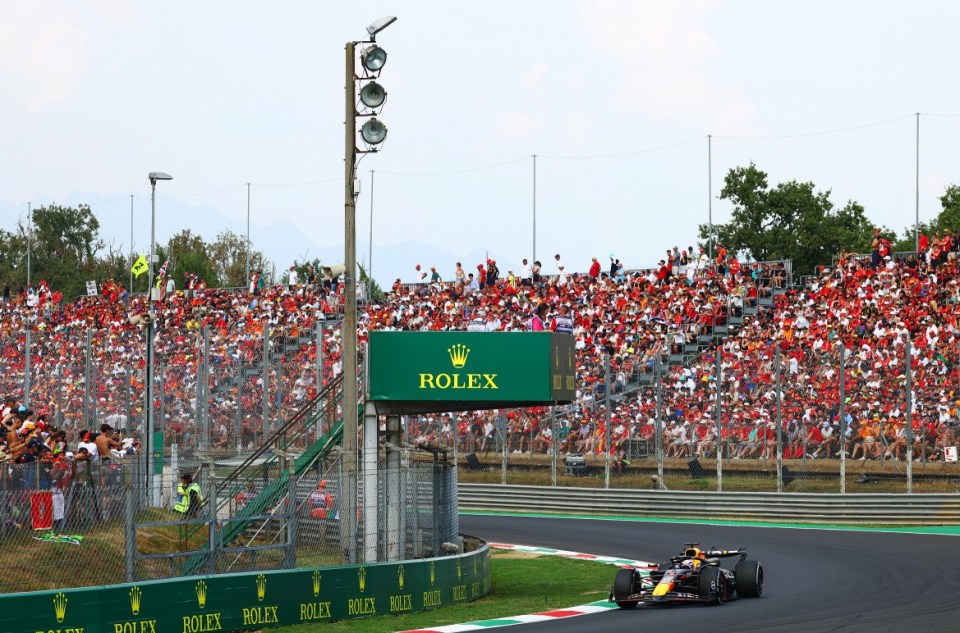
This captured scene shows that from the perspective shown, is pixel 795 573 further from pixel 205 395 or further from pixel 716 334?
pixel 716 334

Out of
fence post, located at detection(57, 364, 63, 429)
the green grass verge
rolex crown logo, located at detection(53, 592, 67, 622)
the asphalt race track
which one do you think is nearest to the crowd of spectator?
fence post, located at detection(57, 364, 63, 429)

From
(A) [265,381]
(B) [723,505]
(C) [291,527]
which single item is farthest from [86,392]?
(C) [291,527]

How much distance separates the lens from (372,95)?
17.4m

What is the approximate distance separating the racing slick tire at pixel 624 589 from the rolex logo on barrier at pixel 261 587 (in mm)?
4384

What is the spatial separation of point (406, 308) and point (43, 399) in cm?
1300

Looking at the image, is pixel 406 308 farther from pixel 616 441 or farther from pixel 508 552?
Answer: pixel 508 552

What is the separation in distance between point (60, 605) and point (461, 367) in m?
6.30

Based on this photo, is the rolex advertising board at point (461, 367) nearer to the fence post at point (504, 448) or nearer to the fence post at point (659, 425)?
the fence post at point (659, 425)

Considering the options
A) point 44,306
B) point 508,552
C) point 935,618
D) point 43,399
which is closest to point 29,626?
point 935,618

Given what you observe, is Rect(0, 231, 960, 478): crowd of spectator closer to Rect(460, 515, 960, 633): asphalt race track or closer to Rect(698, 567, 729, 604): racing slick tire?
Rect(460, 515, 960, 633): asphalt race track

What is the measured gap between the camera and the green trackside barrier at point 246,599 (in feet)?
44.4

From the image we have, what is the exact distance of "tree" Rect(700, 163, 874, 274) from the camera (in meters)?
65.3

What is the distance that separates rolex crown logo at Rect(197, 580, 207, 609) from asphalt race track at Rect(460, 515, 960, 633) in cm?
352

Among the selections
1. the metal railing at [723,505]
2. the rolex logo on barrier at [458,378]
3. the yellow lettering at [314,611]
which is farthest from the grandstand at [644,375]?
the yellow lettering at [314,611]
